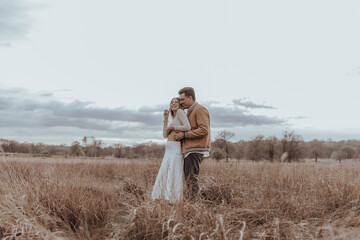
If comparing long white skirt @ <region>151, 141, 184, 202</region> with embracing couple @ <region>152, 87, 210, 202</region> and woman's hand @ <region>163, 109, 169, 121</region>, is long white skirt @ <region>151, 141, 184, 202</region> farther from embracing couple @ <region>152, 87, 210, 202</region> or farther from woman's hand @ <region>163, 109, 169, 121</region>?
woman's hand @ <region>163, 109, 169, 121</region>

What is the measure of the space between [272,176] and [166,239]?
4.56 metres

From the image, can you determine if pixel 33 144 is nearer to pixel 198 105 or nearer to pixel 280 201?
pixel 198 105

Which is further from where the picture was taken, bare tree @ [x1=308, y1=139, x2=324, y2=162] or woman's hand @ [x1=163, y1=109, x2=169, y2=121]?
bare tree @ [x1=308, y1=139, x2=324, y2=162]

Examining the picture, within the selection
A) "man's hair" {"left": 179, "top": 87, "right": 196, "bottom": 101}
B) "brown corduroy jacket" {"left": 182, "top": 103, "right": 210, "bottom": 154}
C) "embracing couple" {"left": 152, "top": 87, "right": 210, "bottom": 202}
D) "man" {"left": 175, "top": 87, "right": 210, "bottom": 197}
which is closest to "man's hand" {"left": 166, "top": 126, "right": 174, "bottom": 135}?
"embracing couple" {"left": 152, "top": 87, "right": 210, "bottom": 202}

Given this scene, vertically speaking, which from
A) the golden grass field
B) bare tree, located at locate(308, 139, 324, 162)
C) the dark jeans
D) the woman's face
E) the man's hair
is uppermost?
the man's hair

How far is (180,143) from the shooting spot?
566cm

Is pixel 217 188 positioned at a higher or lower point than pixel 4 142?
lower

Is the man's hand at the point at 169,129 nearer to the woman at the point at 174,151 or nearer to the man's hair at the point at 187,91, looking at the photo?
the woman at the point at 174,151

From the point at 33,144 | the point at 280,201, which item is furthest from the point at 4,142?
the point at 280,201

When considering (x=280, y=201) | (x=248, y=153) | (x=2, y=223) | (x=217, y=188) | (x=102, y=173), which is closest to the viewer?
(x=2, y=223)

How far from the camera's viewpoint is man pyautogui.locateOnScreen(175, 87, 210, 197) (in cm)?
539

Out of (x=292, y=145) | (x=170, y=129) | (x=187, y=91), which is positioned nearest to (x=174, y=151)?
(x=170, y=129)

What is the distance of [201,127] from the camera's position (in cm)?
538

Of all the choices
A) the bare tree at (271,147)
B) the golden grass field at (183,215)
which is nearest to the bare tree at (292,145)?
the bare tree at (271,147)
